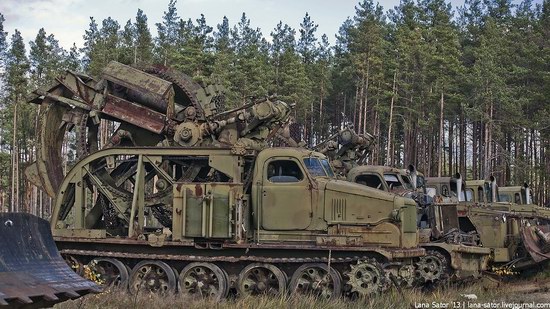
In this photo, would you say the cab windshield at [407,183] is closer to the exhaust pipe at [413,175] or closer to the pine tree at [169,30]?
the exhaust pipe at [413,175]

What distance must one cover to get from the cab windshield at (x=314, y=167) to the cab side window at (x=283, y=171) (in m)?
0.20

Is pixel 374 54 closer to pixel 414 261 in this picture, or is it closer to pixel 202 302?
pixel 414 261

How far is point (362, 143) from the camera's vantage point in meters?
17.5

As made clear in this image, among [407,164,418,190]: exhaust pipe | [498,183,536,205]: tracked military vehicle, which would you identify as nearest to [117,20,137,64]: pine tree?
[498,183,536,205]: tracked military vehicle

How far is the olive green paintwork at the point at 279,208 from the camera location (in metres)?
11.4

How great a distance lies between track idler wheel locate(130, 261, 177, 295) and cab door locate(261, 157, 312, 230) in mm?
1863

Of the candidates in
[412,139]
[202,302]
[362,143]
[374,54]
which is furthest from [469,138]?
[202,302]

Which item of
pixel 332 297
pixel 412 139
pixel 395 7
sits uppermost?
pixel 395 7

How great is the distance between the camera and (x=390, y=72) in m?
42.6

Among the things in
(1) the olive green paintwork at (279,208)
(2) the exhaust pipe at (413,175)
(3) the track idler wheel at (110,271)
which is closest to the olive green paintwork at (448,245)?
(2) the exhaust pipe at (413,175)

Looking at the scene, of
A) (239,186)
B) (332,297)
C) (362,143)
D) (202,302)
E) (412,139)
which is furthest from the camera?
(412,139)

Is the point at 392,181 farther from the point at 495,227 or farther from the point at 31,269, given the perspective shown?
the point at 31,269

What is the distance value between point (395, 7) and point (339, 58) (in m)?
5.55

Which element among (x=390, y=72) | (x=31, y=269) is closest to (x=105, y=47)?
(x=390, y=72)
